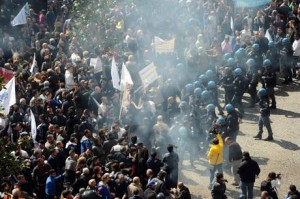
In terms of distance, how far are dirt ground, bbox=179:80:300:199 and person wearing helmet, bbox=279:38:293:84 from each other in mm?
625

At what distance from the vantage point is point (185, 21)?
31.0 metres

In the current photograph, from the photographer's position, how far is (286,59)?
27.1m

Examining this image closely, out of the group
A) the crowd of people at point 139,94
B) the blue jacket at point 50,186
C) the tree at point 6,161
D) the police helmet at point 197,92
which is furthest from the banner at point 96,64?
the tree at point 6,161

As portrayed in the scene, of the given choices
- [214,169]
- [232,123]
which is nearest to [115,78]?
[232,123]

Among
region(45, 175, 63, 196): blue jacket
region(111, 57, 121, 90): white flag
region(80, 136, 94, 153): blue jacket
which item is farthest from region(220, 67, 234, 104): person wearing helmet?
region(45, 175, 63, 196): blue jacket

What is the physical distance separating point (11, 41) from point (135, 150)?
412 inches

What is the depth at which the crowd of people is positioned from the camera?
19.2 m

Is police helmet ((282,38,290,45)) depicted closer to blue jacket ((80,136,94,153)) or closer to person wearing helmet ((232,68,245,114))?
person wearing helmet ((232,68,245,114))

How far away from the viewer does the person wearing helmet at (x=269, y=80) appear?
81.4 feet

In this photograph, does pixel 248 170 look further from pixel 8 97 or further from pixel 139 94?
pixel 8 97

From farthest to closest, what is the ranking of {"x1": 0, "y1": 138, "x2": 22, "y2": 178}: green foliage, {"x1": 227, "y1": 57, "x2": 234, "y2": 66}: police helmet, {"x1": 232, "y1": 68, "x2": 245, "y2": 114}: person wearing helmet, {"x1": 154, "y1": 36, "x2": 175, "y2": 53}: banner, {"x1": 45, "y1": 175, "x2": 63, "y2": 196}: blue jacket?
1. {"x1": 154, "y1": 36, "x2": 175, "y2": 53}: banner
2. {"x1": 227, "y1": 57, "x2": 234, "y2": 66}: police helmet
3. {"x1": 232, "y1": 68, "x2": 245, "y2": 114}: person wearing helmet
4. {"x1": 45, "y1": 175, "x2": 63, "y2": 196}: blue jacket
5. {"x1": 0, "y1": 138, "x2": 22, "y2": 178}: green foliage

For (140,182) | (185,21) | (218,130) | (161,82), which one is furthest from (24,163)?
(185,21)

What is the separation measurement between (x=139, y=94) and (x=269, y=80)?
3.97 m

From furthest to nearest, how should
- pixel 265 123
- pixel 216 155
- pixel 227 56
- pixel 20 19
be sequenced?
pixel 20 19 → pixel 227 56 → pixel 265 123 → pixel 216 155
